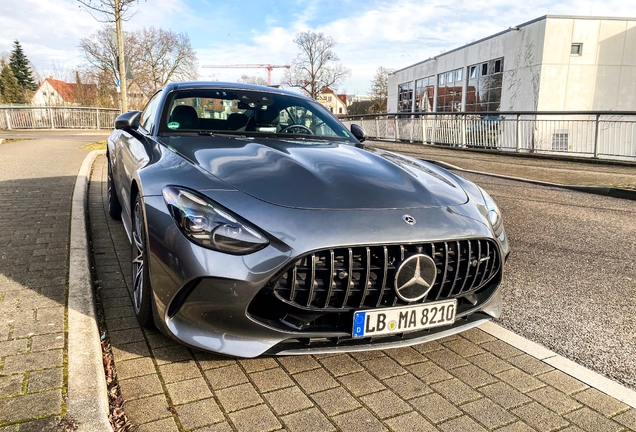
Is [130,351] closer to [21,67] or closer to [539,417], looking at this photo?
[539,417]

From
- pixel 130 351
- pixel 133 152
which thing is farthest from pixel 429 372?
pixel 133 152

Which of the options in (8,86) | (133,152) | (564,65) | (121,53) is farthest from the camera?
(8,86)

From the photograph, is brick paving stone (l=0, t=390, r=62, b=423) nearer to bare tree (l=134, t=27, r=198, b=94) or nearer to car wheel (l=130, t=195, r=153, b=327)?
car wheel (l=130, t=195, r=153, b=327)

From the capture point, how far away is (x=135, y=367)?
2.41m

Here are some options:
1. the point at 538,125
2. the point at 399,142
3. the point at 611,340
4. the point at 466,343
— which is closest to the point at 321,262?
the point at 466,343

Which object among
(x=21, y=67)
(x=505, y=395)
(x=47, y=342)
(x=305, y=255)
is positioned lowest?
(x=505, y=395)

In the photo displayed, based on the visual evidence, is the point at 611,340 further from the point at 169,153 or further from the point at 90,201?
the point at 90,201

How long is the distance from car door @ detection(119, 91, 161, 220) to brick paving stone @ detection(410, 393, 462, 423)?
217cm

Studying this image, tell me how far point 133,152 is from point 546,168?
32.8 feet

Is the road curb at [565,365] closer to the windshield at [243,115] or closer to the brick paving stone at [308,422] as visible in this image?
the brick paving stone at [308,422]

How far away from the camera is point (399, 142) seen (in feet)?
62.1

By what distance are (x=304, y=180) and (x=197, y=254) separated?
72 cm

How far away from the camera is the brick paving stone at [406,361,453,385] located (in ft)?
7.91

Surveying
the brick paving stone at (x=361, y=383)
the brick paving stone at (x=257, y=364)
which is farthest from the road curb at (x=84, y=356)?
the brick paving stone at (x=361, y=383)
